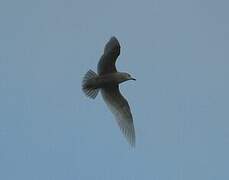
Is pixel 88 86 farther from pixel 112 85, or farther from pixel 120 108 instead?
pixel 120 108

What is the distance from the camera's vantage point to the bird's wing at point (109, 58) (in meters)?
5.50

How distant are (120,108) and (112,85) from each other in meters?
0.47

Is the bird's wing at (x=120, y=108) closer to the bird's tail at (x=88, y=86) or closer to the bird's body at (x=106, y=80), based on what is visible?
the bird's body at (x=106, y=80)

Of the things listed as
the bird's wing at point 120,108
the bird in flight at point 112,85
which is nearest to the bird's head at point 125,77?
the bird in flight at point 112,85

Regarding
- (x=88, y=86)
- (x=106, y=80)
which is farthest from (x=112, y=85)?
(x=88, y=86)

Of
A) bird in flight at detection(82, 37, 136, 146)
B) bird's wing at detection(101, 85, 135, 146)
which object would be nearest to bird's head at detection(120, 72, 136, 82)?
bird in flight at detection(82, 37, 136, 146)

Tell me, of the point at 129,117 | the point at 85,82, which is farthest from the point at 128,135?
the point at 85,82

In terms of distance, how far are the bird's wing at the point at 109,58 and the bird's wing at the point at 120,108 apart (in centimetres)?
27

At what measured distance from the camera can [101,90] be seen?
223 inches

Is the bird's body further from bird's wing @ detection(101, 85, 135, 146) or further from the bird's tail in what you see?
bird's wing @ detection(101, 85, 135, 146)

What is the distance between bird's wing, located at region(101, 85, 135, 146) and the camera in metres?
5.75

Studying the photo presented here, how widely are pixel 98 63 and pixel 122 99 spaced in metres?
0.73

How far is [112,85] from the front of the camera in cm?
563

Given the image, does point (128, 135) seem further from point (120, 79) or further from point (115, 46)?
point (115, 46)
